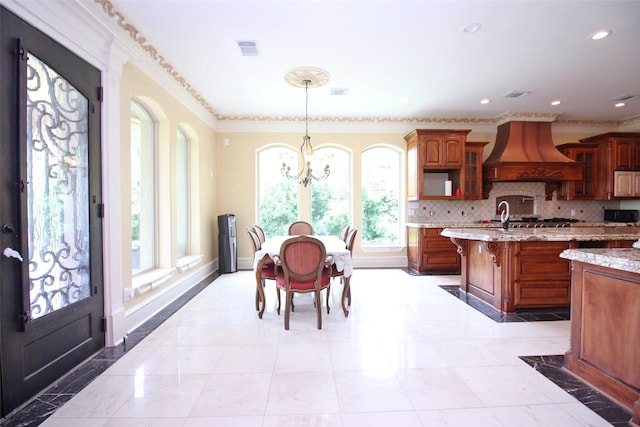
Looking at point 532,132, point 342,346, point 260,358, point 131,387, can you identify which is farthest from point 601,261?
point 532,132

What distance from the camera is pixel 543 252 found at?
10.7 ft

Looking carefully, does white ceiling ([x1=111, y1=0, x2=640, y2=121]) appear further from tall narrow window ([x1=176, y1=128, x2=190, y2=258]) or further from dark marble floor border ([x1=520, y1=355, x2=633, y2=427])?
dark marble floor border ([x1=520, y1=355, x2=633, y2=427])

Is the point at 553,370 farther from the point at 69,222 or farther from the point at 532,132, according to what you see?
the point at 532,132

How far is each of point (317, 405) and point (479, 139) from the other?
578cm

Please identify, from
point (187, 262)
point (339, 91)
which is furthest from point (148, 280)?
point (339, 91)

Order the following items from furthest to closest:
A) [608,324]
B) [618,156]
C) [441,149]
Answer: [618,156], [441,149], [608,324]

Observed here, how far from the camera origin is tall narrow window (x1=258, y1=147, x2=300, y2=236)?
5934mm

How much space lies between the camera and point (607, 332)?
6.21 ft

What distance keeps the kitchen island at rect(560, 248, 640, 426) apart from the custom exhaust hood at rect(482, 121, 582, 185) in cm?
372

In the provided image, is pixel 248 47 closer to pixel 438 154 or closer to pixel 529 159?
pixel 438 154

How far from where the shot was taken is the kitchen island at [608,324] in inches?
67.9

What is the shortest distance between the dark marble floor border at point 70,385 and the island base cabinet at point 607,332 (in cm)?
327

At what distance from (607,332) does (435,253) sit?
3383 mm

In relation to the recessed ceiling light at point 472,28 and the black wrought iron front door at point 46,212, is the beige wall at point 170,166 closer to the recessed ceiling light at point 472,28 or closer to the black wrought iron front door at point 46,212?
the black wrought iron front door at point 46,212
